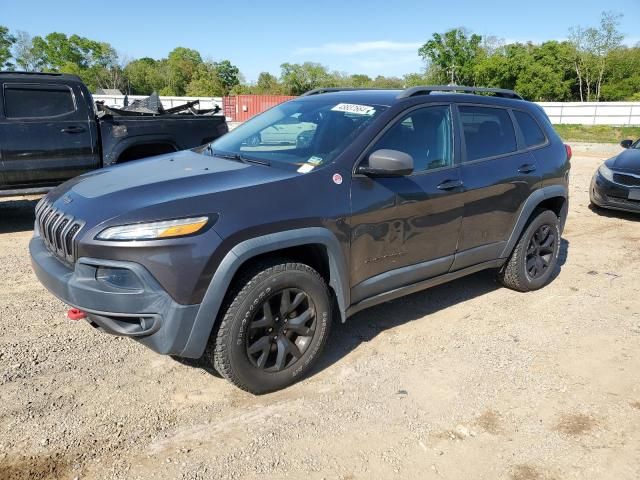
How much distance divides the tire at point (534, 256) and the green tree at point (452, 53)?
212 ft

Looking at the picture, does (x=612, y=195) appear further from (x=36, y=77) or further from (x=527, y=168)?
(x=36, y=77)

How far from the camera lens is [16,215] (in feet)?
25.7

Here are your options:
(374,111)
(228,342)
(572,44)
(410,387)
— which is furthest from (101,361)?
(572,44)

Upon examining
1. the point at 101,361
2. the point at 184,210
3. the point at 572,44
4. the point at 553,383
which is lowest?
the point at 553,383

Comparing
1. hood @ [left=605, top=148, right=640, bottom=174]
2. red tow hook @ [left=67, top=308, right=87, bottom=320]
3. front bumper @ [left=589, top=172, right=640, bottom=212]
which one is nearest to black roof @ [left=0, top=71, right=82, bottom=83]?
red tow hook @ [left=67, top=308, right=87, bottom=320]

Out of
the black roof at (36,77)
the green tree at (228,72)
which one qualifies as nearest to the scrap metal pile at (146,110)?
the black roof at (36,77)

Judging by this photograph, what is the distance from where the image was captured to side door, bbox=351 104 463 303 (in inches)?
135

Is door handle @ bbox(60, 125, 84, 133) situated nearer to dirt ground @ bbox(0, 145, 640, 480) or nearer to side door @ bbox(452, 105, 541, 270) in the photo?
dirt ground @ bbox(0, 145, 640, 480)

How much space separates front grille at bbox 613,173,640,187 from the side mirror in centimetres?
619

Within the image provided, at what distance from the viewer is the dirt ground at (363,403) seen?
265 centimetres

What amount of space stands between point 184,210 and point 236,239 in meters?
0.31

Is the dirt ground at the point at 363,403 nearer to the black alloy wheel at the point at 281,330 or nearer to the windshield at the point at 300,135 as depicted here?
the black alloy wheel at the point at 281,330

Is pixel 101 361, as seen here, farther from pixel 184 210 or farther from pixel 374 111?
pixel 374 111

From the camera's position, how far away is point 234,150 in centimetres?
394
